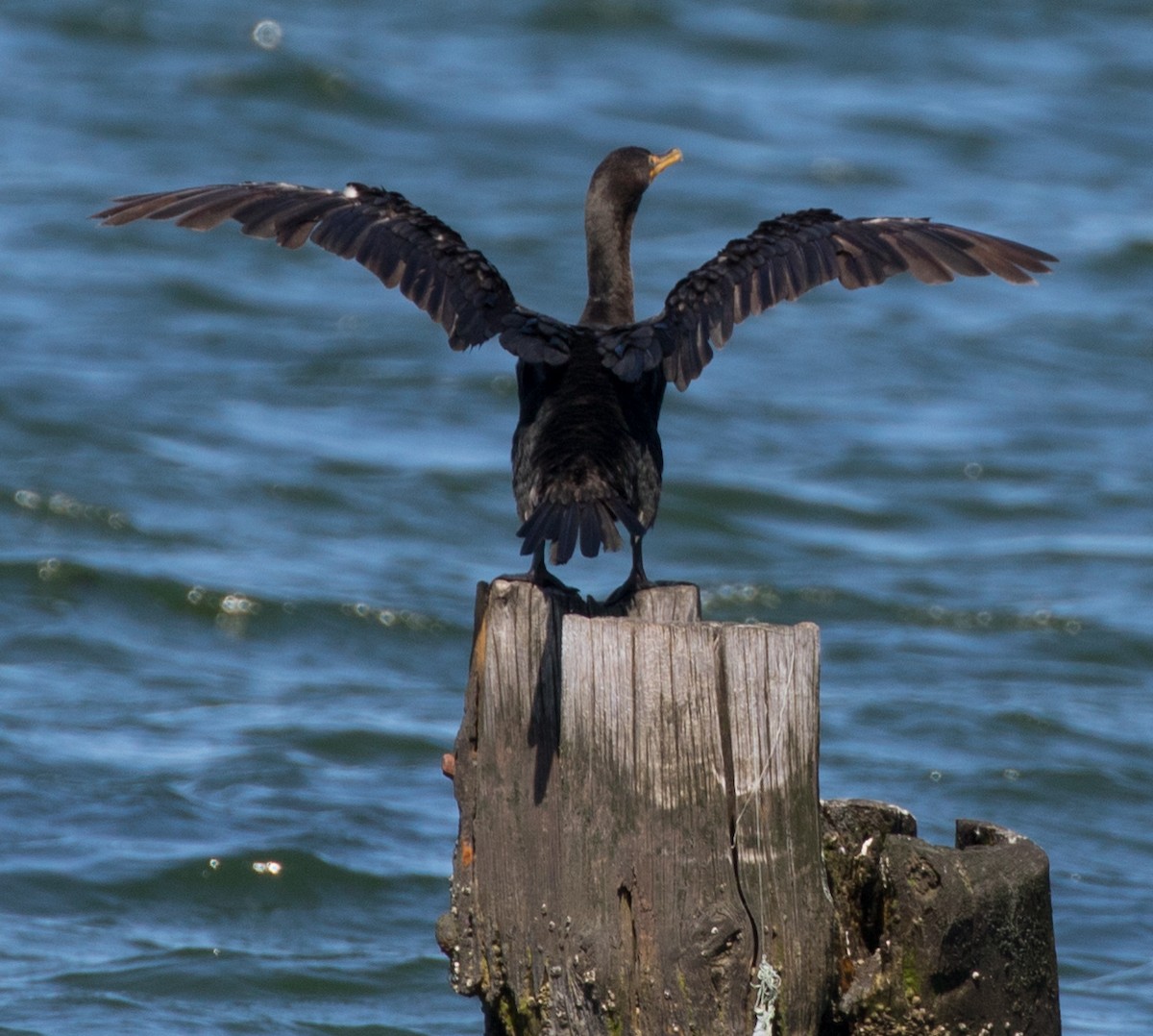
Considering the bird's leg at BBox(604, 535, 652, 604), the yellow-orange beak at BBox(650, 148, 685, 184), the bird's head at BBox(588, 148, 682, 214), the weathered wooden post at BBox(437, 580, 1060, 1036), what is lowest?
the weathered wooden post at BBox(437, 580, 1060, 1036)

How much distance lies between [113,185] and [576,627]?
16.0 meters

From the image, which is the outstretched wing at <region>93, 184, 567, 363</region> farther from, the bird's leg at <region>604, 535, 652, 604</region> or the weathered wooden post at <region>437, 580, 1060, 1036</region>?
the weathered wooden post at <region>437, 580, 1060, 1036</region>

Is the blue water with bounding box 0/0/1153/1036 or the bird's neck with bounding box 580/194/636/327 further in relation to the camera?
the blue water with bounding box 0/0/1153/1036

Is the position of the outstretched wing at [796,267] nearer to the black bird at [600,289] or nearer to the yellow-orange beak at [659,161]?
the black bird at [600,289]

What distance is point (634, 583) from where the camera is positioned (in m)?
5.33

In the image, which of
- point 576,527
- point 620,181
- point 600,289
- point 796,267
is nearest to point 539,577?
point 576,527

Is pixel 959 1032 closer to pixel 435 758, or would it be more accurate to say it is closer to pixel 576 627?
pixel 576 627

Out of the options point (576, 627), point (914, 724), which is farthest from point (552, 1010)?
point (914, 724)

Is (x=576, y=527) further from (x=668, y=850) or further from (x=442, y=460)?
(x=442, y=460)

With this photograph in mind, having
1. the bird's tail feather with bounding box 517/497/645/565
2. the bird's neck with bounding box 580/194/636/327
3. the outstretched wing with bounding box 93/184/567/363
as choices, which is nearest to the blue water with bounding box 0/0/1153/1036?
the bird's neck with bounding box 580/194/636/327

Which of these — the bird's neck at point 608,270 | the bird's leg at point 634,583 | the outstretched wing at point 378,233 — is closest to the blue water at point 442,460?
the bird's leg at point 634,583

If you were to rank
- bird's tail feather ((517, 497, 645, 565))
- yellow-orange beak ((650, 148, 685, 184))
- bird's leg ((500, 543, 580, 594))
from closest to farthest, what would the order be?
bird's tail feather ((517, 497, 645, 565))
bird's leg ((500, 543, 580, 594))
yellow-orange beak ((650, 148, 685, 184))

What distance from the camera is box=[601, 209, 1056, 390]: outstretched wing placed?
218 inches

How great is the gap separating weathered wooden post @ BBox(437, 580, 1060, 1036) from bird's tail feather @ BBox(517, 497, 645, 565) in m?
0.12
